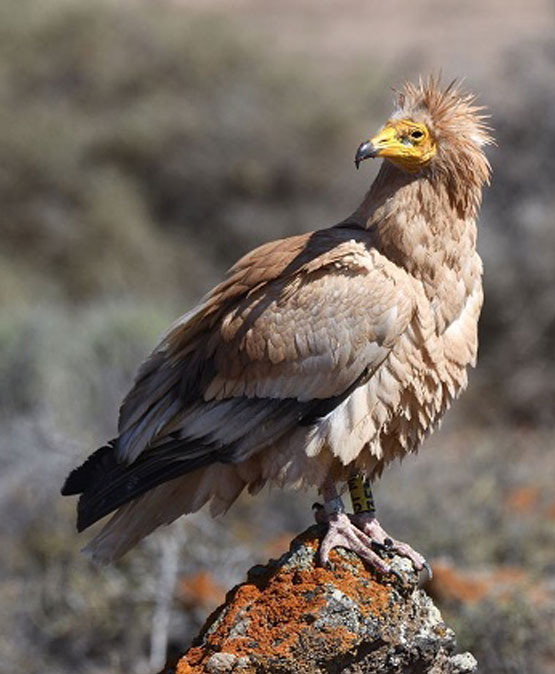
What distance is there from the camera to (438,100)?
569 cm

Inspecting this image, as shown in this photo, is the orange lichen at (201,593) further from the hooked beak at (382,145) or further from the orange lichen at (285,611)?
the hooked beak at (382,145)

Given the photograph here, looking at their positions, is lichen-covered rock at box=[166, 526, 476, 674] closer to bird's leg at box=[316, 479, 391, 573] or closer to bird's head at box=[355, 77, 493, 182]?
bird's leg at box=[316, 479, 391, 573]

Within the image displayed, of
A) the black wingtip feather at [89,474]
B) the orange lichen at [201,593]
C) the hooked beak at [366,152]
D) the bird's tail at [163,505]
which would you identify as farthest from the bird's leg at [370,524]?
the orange lichen at [201,593]

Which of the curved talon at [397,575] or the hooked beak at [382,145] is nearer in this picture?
the curved talon at [397,575]

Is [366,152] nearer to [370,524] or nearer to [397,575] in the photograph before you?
[370,524]

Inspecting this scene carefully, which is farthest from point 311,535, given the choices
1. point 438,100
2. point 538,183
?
point 538,183

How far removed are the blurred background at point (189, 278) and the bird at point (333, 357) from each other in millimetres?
3156

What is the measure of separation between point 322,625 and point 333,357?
1099mm

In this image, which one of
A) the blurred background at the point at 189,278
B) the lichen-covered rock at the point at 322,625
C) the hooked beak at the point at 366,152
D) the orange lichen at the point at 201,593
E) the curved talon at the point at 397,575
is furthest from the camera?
the blurred background at the point at 189,278

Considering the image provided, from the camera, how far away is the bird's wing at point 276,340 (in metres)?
5.47

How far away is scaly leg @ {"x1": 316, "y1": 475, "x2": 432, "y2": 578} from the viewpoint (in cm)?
513

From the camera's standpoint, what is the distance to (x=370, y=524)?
5355 mm

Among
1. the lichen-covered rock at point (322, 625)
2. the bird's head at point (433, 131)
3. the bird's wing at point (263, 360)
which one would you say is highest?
the bird's head at point (433, 131)

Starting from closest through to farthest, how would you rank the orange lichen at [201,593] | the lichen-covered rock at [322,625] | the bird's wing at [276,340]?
1. the lichen-covered rock at [322,625]
2. the bird's wing at [276,340]
3. the orange lichen at [201,593]
